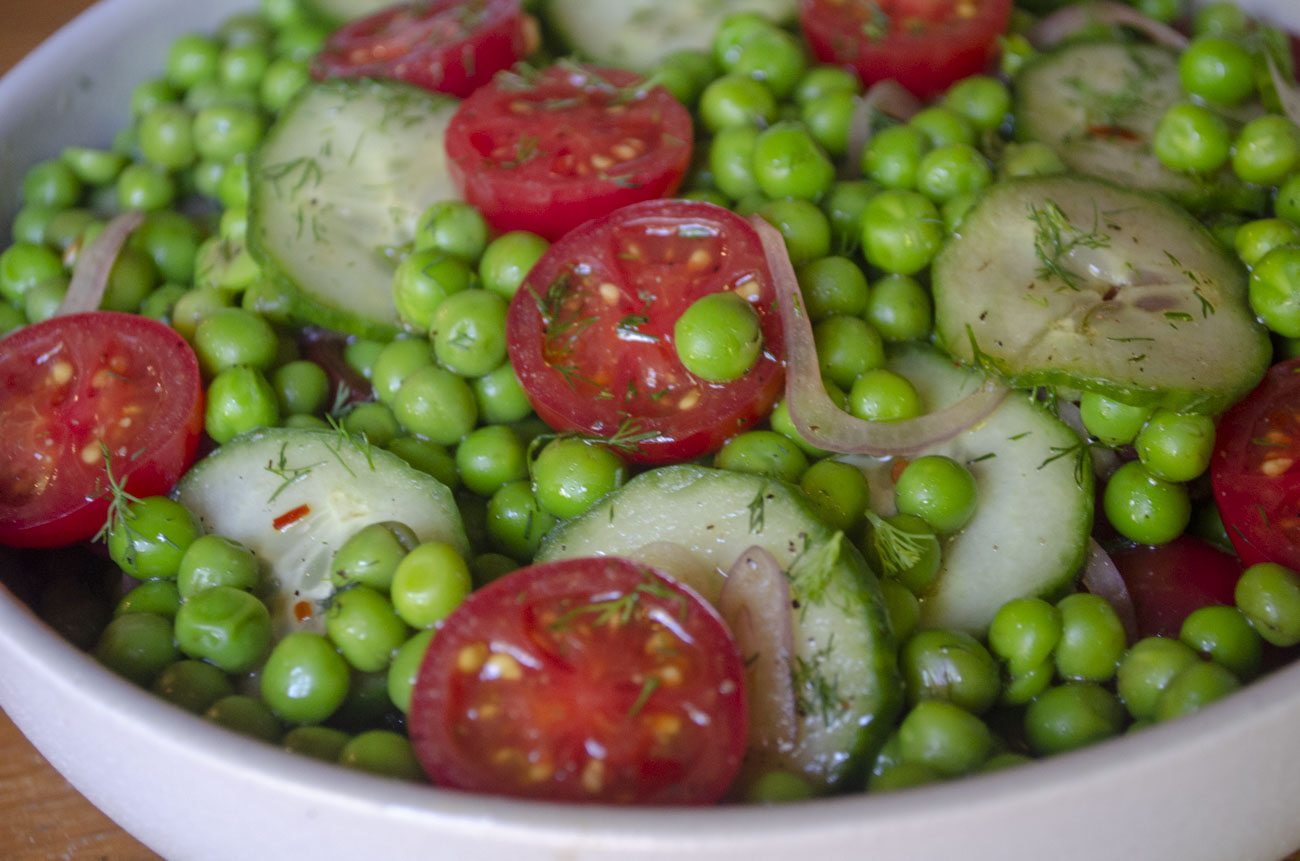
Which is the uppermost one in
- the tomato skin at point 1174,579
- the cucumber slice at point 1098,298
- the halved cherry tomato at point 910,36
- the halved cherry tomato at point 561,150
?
the halved cherry tomato at point 561,150

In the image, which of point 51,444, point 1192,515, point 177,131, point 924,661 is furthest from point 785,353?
point 177,131

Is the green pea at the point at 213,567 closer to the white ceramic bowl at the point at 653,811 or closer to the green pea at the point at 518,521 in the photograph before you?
the white ceramic bowl at the point at 653,811

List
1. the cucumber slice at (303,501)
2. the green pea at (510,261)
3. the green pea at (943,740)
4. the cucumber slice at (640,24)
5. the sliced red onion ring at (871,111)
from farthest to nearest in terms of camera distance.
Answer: the cucumber slice at (640,24) → the sliced red onion ring at (871,111) → the green pea at (510,261) → the cucumber slice at (303,501) → the green pea at (943,740)

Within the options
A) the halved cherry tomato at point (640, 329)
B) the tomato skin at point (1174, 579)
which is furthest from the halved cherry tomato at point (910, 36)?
the tomato skin at point (1174, 579)

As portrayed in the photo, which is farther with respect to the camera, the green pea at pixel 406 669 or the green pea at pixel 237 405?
the green pea at pixel 237 405

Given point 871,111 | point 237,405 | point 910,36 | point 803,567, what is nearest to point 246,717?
point 237,405

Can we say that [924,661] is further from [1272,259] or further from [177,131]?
[177,131]
